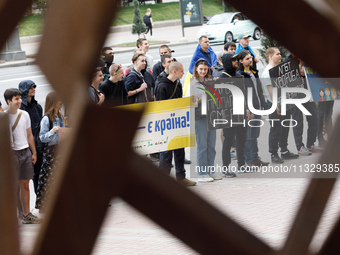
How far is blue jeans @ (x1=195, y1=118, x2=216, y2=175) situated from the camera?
942 cm

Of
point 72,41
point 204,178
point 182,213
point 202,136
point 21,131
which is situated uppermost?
point 72,41

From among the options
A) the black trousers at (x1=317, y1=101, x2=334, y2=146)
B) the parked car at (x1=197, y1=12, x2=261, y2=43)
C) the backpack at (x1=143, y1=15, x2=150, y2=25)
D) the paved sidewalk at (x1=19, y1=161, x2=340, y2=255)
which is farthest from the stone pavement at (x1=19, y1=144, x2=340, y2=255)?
the backpack at (x1=143, y1=15, x2=150, y2=25)

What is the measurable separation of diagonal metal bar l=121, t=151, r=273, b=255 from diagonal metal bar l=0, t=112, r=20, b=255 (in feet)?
0.85

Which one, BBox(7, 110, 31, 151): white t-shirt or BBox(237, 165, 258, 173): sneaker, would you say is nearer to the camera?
BBox(7, 110, 31, 151): white t-shirt

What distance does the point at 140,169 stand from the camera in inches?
45.8

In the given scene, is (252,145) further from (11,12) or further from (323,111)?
(11,12)

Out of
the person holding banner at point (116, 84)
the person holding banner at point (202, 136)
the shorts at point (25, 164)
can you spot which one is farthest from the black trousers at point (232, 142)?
the shorts at point (25, 164)

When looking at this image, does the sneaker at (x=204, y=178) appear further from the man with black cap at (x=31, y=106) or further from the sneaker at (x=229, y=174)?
the man with black cap at (x=31, y=106)

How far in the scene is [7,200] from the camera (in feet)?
4.21

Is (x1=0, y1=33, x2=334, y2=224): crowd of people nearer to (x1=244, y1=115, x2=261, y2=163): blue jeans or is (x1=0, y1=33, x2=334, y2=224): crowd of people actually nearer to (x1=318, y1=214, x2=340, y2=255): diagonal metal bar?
(x1=244, y1=115, x2=261, y2=163): blue jeans

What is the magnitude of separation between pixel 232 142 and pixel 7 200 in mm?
8621

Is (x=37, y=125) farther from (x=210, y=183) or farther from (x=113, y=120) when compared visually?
(x=113, y=120)

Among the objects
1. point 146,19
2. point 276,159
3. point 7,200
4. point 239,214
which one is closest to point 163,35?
point 146,19

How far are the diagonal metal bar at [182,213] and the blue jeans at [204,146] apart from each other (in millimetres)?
8145
